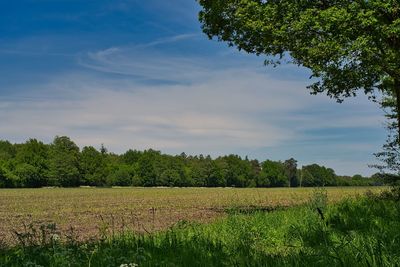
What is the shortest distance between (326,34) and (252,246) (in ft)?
38.2

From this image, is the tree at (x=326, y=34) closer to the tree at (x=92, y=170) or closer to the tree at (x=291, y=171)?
the tree at (x=92, y=170)

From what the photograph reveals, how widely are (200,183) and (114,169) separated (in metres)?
32.9

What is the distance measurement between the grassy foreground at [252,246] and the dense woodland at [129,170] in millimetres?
105811

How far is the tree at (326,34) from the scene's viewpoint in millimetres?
16094

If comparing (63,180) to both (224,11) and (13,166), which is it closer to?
(13,166)

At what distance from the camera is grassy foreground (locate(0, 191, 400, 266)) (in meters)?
4.55

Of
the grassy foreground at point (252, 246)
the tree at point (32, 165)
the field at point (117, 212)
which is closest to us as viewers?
the grassy foreground at point (252, 246)

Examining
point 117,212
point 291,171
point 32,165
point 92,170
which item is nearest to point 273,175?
point 291,171

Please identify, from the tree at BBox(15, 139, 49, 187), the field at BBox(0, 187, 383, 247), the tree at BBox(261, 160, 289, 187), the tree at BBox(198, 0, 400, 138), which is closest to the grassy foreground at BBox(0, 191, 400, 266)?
the field at BBox(0, 187, 383, 247)

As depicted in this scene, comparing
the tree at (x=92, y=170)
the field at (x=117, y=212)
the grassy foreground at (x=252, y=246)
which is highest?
the tree at (x=92, y=170)

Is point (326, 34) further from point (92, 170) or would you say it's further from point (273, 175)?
point (273, 175)

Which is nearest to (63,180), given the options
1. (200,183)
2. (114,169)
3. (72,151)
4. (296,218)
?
(72,151)

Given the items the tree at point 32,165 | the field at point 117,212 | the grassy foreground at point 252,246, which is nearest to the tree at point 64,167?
the tree at point 32,165

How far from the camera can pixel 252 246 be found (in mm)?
8133
